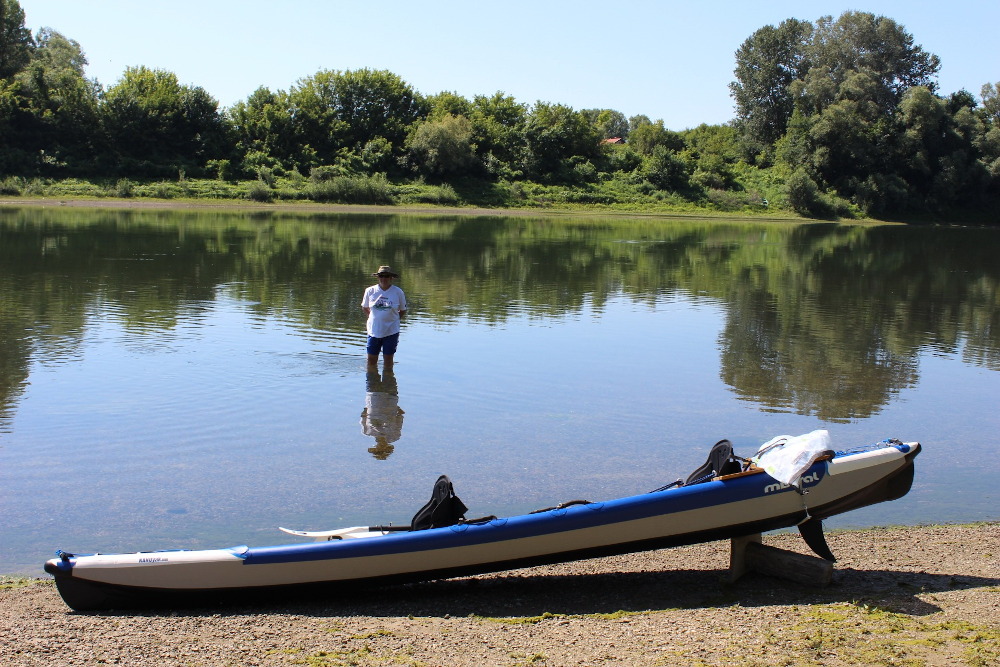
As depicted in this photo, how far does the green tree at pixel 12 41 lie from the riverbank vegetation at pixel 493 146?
0.68 ft

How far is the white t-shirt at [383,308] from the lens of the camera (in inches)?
562

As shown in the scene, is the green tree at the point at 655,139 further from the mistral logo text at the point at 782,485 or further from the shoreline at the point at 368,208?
the mistral logo text at the point at 782,485

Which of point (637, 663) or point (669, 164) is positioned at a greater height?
point (669, 164)

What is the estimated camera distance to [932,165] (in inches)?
3268

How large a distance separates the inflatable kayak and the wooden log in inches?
7.4

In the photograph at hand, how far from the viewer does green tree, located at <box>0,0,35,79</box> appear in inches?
3383

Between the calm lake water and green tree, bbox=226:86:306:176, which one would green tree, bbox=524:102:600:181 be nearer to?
green tree, bbox=226:86:306:176

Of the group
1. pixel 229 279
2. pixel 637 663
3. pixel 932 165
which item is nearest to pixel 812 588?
pixel 637 663

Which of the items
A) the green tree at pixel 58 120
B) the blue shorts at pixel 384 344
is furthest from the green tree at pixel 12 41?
the blue shorts at pixel 384 344

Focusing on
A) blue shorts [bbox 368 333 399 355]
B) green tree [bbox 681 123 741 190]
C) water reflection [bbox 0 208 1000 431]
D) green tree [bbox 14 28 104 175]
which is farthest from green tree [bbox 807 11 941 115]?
blue shorts [bbox 368 333 399 355]

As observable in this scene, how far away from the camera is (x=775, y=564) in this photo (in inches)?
287

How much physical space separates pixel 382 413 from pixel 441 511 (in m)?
5.50

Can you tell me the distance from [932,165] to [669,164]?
2383cm

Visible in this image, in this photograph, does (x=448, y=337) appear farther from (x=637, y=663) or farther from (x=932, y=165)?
(x=932, y=165)
